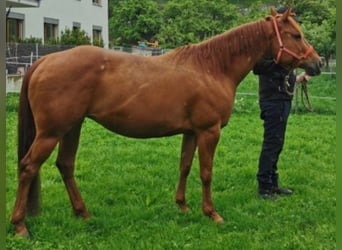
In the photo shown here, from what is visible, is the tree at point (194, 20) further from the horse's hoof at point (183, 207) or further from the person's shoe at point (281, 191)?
the horse's hoof at point (183, 207)

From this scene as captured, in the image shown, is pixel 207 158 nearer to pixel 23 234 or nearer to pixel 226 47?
pixel 226 47

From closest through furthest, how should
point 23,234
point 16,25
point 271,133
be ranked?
point 23,234 → point 271,133 → point 16,25

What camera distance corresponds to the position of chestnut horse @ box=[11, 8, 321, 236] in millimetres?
3838

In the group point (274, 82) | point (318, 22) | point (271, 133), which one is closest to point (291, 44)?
point (274, 82)

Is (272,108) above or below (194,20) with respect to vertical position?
below

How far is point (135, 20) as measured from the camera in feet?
126

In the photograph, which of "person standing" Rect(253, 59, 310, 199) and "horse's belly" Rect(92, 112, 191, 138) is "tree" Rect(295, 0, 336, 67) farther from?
"horse's belly" Rect(92, 112, 191, 138)

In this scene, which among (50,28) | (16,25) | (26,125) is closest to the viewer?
(26,125)

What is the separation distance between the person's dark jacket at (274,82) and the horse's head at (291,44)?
314 mm

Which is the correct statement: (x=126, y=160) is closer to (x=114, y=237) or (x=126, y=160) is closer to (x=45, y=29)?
(x=114, y=237)

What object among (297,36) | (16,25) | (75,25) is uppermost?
(75,25)

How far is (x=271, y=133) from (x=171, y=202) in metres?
1.36

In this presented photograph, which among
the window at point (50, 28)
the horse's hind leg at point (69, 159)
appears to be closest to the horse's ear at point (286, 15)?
the horse's hind leg at point (69, 159)

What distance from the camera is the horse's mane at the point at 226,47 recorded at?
14.5 feet
